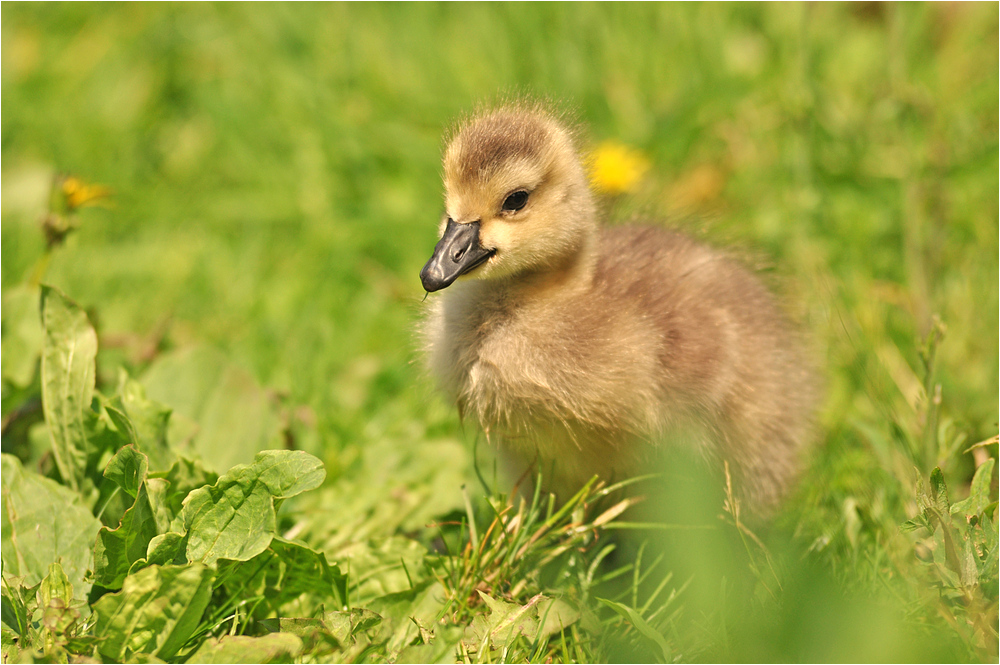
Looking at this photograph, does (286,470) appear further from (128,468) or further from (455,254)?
(455,254)

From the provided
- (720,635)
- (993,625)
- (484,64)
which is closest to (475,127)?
(720,635)

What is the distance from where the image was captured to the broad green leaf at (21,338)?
1.93 meters

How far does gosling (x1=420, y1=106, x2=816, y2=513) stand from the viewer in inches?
66.9

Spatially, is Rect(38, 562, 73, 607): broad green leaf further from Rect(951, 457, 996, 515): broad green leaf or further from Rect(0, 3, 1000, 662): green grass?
Rect(951, 457, 996, 515): broad green leaf

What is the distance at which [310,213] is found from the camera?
3.28 meters

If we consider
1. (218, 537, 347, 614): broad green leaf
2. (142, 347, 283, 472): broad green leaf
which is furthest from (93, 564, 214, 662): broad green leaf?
(142, 347, 283, 472): broad green leaf

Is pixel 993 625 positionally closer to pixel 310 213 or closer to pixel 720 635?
pixel 720 635

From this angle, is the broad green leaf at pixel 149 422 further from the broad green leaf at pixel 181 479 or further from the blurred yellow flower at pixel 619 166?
the blurred yellow flower at pixel 619 166

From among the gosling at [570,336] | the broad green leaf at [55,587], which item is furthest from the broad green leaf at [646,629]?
the broad green leaf at [55,587]

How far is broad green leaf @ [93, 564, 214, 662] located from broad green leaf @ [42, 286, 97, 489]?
17.3 inches

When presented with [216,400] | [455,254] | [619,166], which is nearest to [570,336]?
[455,254]

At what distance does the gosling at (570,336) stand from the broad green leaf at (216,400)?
1.53ft

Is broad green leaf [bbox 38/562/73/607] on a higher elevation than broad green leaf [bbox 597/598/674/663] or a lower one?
higher

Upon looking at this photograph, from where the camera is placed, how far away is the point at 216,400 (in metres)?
2.06
